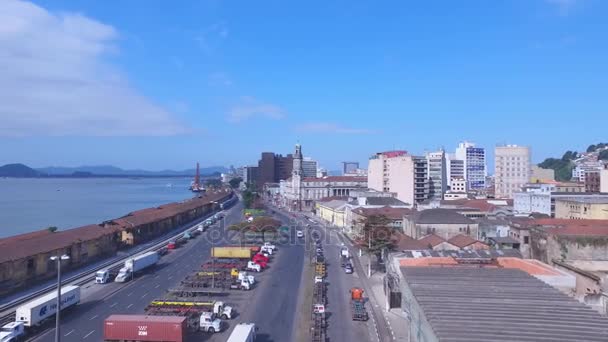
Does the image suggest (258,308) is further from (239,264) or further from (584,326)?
(584,326)

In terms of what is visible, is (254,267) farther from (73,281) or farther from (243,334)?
(243,334)

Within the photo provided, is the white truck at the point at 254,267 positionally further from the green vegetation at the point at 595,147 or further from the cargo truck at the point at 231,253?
the green vegetation at the point at 595,147

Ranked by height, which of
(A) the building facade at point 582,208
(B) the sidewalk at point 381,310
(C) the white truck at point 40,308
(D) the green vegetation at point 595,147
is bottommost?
(B) the sidewalk at point 381,310

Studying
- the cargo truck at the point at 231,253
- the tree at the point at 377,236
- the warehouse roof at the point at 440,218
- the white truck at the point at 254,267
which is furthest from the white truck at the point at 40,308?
the warehouse roof at the point at 440,218

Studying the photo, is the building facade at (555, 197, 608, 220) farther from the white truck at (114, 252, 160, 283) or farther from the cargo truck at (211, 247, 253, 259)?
the white truck at (114, 252, 160, 283)

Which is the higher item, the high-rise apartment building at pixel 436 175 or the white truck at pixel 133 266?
the high-rise apartment building at pixel 436 175

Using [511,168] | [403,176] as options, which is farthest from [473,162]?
[403,176]

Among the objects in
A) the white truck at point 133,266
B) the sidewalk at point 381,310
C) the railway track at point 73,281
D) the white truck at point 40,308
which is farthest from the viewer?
the white truck at point 133,266

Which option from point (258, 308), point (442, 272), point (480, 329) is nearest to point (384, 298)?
point (442, 272)
